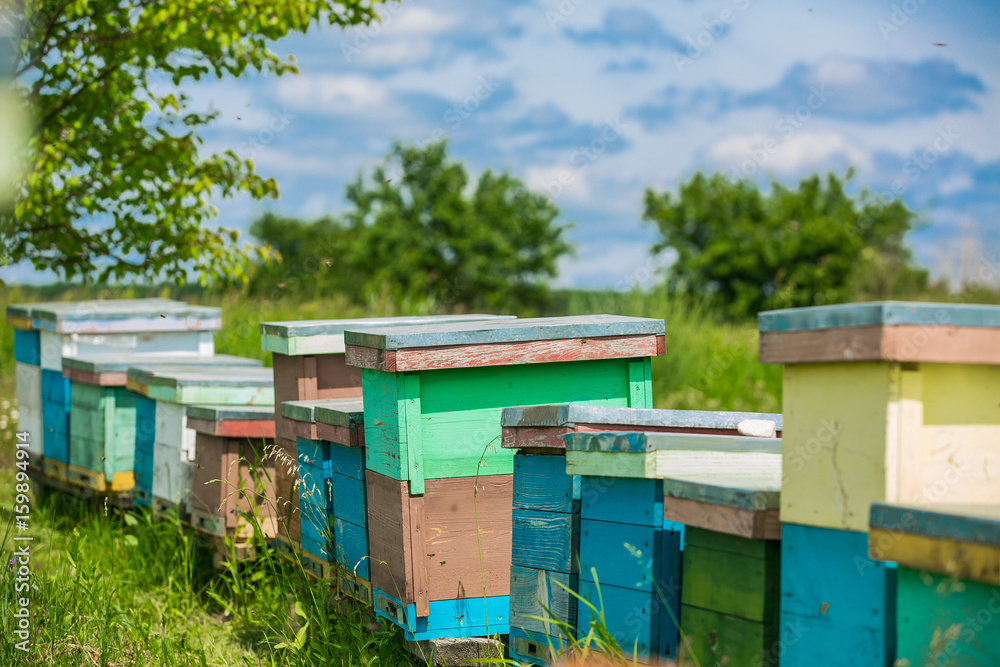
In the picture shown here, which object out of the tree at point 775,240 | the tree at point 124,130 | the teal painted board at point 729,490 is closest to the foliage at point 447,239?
the tree at point 775,240

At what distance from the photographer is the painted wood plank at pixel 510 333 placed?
2.98m

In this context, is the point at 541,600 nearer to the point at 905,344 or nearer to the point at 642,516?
the point at 642,516

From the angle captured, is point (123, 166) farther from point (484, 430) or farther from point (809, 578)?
point (809, 578)

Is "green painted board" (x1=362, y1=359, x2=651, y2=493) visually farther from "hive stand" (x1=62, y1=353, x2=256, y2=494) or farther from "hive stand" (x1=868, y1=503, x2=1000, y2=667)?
"hive stand" (x1=62, y1=353, x2=256, y2=494)

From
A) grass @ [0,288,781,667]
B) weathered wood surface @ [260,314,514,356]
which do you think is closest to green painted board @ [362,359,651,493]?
weathered wood surface @ [260,314,514,356]

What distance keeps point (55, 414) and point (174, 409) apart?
6.31 ft

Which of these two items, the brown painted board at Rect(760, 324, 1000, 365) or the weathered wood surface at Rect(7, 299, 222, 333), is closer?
the brown painted board at Rect(760, 324, 1000, 365)

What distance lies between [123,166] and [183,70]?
3.13 feet

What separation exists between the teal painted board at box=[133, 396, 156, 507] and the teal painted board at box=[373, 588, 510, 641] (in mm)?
2421

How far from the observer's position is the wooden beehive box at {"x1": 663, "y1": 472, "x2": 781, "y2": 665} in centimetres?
205

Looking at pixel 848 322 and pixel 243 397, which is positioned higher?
pixel 848 322

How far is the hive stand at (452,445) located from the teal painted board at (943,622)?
1.56 m

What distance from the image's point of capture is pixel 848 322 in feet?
6.01

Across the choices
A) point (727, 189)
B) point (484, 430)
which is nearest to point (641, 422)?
point (484, 430)
